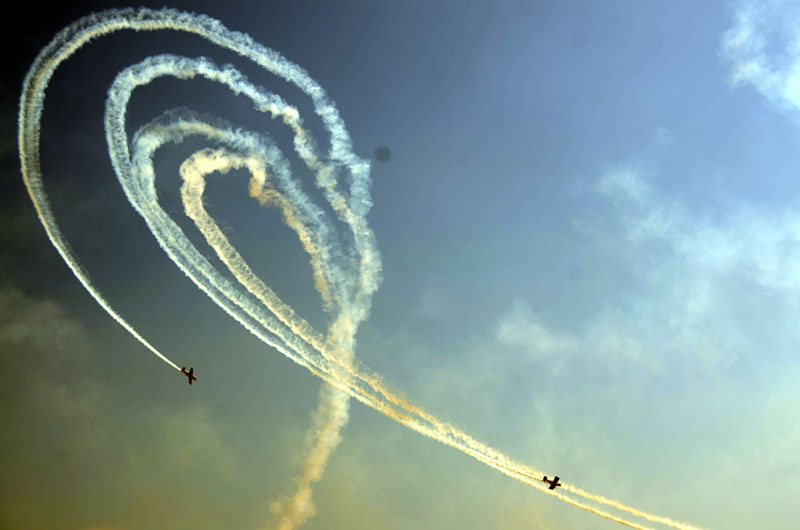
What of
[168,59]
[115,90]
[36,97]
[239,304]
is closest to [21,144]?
[36,97]

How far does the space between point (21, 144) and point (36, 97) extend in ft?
9.33

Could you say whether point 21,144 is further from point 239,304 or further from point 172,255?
point 239,304

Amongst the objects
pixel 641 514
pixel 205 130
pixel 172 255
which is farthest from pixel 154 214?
pixel 641 514

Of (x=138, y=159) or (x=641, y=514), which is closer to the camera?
(x=138, y=159)

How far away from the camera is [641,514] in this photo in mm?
39750

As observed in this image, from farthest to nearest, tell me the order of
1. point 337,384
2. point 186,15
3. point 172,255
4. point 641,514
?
point 641,514 < point 337,384 < point 172,255 < point 186,15

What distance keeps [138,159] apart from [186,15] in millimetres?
8586

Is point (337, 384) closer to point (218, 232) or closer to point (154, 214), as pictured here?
point (218, 232)

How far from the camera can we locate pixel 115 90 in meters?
27.5

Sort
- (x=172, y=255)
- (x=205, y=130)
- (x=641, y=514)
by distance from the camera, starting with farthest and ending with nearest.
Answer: (x=641, y=514)
(x=172, y=255)
(x=205, y=130)

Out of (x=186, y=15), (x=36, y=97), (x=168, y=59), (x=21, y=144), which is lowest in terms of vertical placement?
(x=21, y=144)

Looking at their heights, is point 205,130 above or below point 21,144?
above

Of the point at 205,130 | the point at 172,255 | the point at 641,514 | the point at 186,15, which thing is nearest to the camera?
the point at 186,15

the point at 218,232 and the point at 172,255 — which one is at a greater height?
the point at 218,232
